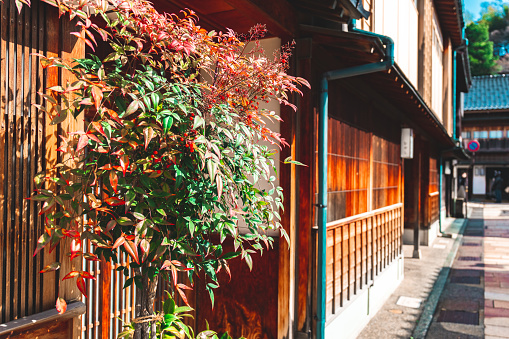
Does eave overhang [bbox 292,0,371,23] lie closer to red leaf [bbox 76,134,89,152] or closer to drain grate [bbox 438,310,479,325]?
red leaf [bbox 76,134,89,152]

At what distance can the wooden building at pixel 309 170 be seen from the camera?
2586 mm

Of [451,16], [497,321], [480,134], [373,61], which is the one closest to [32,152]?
[373,61]

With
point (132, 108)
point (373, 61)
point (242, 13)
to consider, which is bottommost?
point (132, 108)

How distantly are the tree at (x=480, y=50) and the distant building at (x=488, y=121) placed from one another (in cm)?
1068

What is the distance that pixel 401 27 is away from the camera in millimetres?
9164

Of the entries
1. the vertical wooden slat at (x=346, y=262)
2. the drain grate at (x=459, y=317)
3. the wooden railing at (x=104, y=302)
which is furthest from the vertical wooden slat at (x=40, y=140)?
the drain grate at (x=459, y=317)

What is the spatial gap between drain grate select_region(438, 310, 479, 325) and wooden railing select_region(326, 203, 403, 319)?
4.77 feet

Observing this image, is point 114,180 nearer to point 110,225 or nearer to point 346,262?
point 110,225

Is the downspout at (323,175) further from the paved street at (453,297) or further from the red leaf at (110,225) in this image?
the red leaf at (110,225)

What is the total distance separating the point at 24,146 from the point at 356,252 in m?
6.17

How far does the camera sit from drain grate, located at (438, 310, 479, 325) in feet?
25.9

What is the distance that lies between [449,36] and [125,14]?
18283 millimetres

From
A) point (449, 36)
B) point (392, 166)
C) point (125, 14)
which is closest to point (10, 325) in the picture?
point (125, 14)

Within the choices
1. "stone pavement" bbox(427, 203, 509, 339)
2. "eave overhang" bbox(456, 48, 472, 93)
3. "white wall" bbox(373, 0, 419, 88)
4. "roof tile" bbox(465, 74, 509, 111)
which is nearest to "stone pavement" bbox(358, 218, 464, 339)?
"stone pavement" bbox(427, 203, 509, 339)
